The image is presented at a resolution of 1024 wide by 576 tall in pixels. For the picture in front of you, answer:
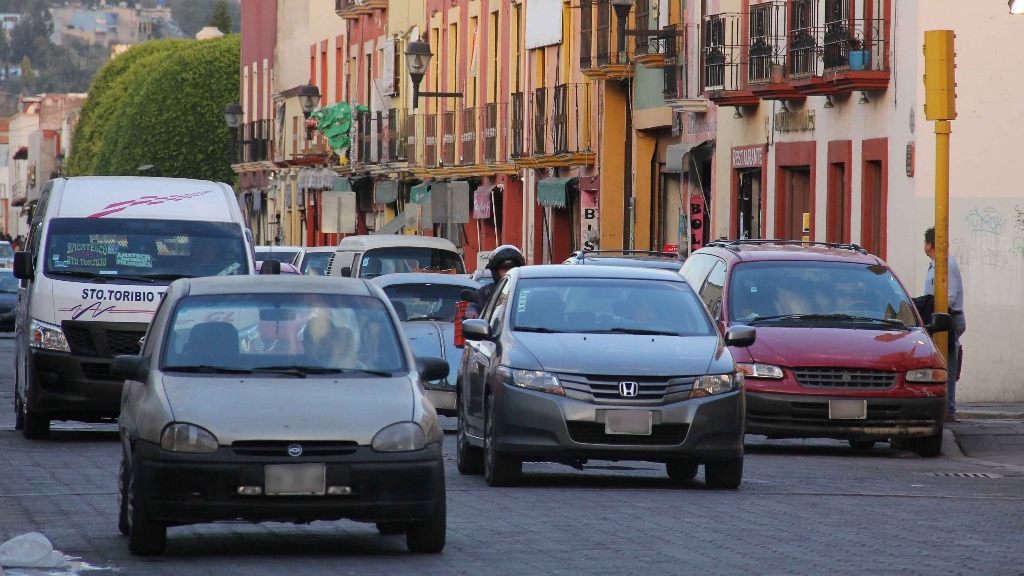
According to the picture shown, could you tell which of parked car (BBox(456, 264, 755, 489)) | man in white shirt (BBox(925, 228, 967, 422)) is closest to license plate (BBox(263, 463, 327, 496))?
parked car (BBox(456, 264, 755, 489))

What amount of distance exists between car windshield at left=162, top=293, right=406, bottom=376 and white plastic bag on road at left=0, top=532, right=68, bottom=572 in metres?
1.18

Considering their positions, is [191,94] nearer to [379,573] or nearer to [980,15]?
[980,15]

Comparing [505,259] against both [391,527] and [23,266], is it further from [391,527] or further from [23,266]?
[391,527]

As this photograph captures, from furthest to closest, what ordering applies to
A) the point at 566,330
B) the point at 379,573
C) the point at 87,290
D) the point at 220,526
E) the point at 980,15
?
the point at 980,15, the point at 87,290, the point at 566,330, the point at 220,526, the point at 379,573

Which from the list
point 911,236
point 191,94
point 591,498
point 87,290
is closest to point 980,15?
point 911,236

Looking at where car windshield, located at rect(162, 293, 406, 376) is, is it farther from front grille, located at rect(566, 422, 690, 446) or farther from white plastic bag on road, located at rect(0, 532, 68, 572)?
front grille, located at rect(566, 422, 690, 446)

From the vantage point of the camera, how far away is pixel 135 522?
10.7 meters

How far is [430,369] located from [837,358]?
713cm

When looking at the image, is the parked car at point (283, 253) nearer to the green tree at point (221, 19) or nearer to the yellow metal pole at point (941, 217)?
the yellow metal pole at point (941, 217)

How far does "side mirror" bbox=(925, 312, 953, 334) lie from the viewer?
18.7 meters

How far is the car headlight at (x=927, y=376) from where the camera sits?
18078 mm

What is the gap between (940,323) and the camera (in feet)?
61.6

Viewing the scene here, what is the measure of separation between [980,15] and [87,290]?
1226cm

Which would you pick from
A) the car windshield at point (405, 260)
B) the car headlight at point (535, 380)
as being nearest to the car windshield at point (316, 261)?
the car windshield at point (405, 260)
